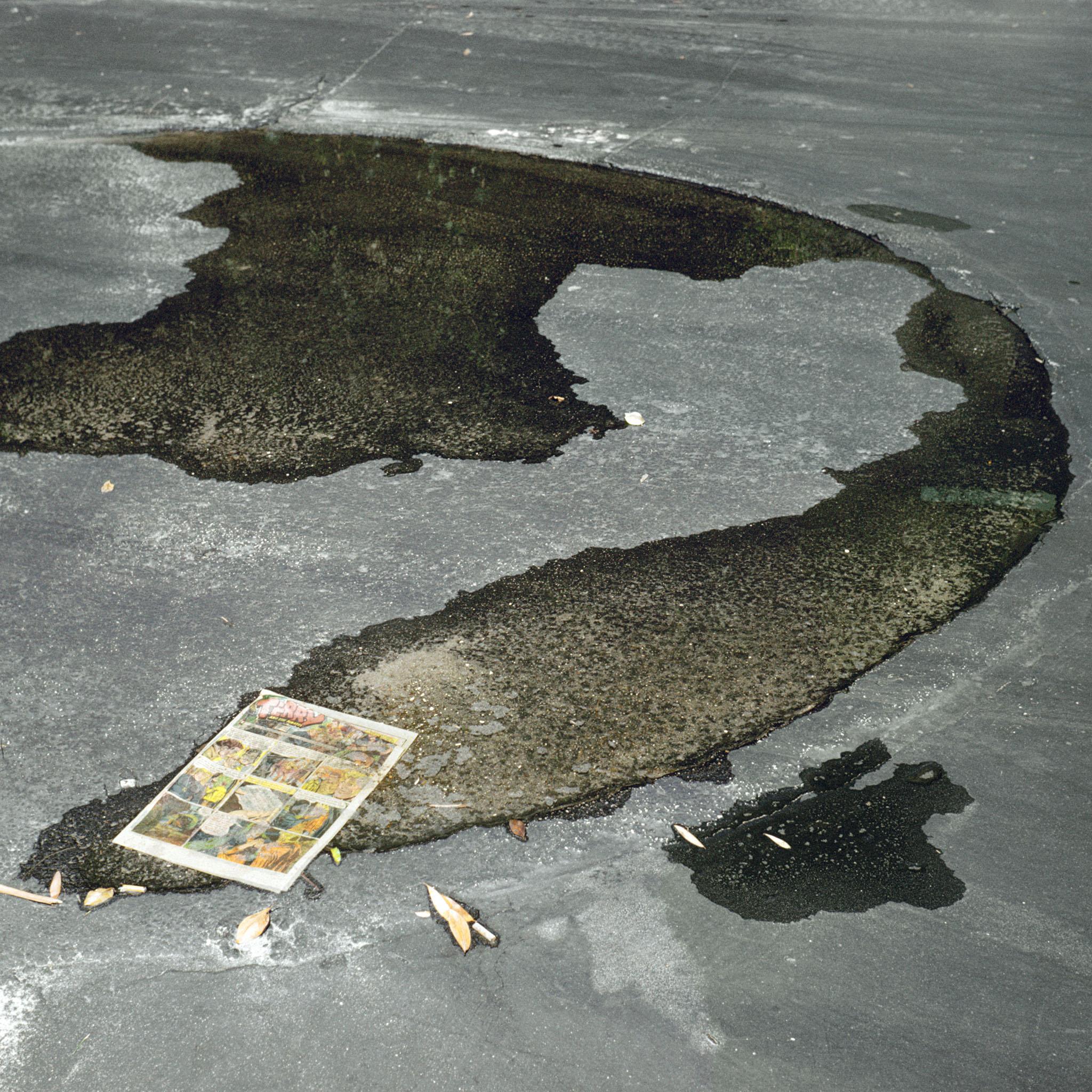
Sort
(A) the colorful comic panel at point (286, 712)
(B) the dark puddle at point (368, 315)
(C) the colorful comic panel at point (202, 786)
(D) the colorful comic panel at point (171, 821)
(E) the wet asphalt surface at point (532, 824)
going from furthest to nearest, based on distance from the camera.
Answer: (B) the dark puddle at point (368, 315) → (A) the colorful comic panel at point (286, 712) → (C) the colorful comic panel at point (202, 786) → (D) the colorful comic panel at point (171, 821) → (E) the wet asphalt surface at point (532, 824)

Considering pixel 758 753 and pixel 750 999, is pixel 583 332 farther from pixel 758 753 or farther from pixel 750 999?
pixel 750 999

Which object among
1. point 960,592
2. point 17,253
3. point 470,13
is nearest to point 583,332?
point 960,592

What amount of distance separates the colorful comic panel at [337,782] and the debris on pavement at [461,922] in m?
0.40

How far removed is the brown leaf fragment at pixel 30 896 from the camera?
8.75ft

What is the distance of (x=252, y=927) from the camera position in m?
2.61

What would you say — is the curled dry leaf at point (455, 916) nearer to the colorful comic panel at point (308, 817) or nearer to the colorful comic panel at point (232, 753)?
the colorful comic panel at point (308, 817)

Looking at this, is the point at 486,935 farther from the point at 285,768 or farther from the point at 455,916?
the point at 285,768

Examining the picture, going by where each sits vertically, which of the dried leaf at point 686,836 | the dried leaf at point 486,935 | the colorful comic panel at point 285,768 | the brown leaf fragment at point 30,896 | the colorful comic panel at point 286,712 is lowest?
the brown leaf fragment at point 30,896

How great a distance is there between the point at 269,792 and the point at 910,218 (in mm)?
5669

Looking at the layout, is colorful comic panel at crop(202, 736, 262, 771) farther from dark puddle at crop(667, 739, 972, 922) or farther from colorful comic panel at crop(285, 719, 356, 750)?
dark puddle at crop(667, 739, 972, 922)

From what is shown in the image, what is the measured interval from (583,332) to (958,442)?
1.90 m

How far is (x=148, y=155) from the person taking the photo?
25.5 ft

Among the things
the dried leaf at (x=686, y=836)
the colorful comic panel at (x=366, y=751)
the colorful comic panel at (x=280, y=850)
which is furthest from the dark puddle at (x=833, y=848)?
the colorful comic panel at (x=280, y=850)

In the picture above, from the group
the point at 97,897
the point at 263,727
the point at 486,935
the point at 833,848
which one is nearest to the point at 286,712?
the point at 263,727
